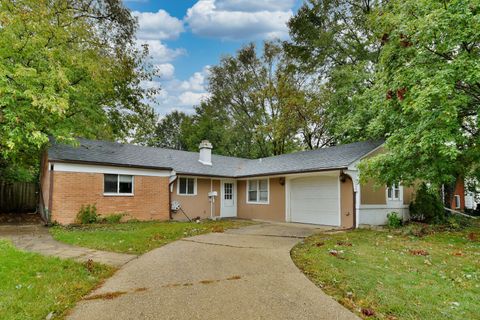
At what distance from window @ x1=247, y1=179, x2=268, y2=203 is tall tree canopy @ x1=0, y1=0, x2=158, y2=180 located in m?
8.78

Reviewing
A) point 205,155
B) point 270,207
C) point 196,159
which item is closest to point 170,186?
point 196,159

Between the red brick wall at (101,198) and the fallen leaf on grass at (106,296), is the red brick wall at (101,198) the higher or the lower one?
the higher one

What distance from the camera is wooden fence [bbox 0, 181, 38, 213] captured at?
1556 cm

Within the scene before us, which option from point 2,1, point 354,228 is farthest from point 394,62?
point 2,1

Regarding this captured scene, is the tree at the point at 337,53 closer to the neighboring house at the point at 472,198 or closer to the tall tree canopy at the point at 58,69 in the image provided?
the neighboring house at the point at 472,198

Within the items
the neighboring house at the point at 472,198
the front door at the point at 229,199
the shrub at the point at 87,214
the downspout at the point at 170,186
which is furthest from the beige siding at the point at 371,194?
the neighboring house at the point at 472,198

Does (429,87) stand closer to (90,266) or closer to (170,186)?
(90,266)

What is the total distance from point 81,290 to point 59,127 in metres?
9.08

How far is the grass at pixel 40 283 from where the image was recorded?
3.74 meters

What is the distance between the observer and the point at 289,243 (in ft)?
27.8

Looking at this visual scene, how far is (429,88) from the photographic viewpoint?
24.0 ft

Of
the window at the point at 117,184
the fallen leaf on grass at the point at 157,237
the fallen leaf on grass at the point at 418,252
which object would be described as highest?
the window at the point at 117,184

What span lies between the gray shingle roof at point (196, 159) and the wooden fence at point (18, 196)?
184 inches

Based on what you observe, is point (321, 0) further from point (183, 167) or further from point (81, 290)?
point (81, 290)
